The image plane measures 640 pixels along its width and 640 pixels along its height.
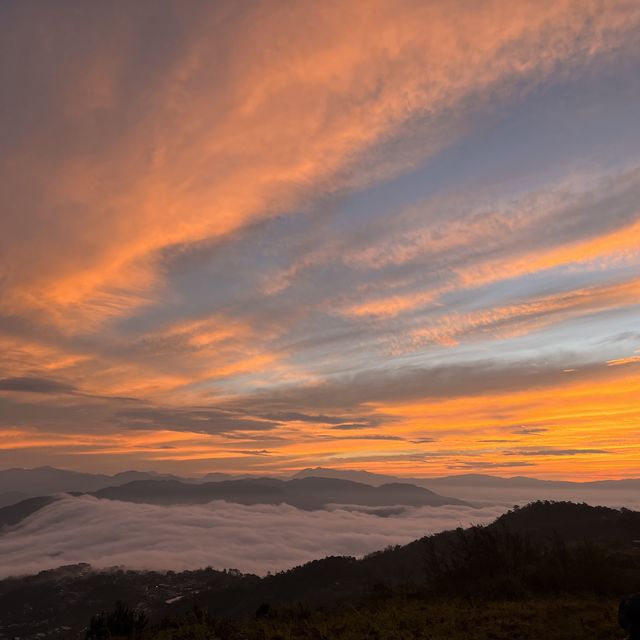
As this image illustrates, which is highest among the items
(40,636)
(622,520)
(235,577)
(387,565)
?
(622,520)

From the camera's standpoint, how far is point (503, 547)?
74.1 feet

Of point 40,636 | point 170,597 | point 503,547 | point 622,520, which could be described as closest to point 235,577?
point 170,597

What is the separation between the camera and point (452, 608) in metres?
16.2

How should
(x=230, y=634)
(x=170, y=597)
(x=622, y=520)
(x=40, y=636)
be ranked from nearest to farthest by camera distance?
(x=230, y=634), (x=622, y=520), (x=40, y=636), (x=170, y=597)

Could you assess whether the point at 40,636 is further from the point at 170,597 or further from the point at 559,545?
the point at 559,545

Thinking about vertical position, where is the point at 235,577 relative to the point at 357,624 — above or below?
below

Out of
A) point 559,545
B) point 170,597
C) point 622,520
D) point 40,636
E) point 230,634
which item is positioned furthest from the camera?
point 170,597

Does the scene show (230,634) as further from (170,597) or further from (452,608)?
(170,597)

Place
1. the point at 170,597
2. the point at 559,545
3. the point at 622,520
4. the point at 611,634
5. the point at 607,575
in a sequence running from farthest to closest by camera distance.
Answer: the point at 170,597
the point at 622,520
the point at 559,545
the point at 607,575
the point at 611,634

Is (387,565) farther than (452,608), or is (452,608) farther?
(387,565)

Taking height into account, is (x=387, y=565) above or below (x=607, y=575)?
below

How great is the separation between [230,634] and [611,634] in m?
9.62

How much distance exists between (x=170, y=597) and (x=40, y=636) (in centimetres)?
4467

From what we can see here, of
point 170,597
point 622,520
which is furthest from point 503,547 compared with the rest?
point 170,597
